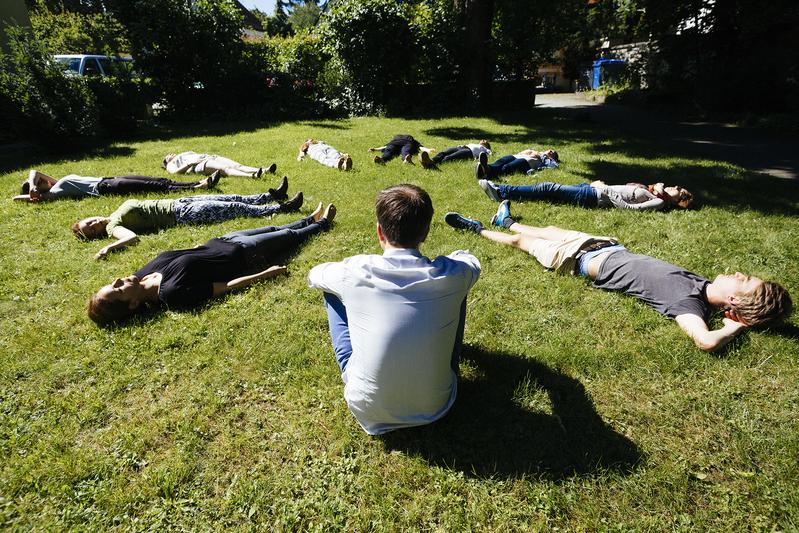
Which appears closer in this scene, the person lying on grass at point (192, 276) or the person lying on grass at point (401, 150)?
the person lying on grass at point (192, 276)

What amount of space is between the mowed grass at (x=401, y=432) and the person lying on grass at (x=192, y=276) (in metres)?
0.16

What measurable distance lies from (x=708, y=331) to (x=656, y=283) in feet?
2.18

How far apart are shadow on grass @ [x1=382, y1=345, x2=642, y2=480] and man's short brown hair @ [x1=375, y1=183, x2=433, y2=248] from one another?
1220mm

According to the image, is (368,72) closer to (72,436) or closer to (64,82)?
(64,82)

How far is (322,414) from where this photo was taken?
284 centimetres

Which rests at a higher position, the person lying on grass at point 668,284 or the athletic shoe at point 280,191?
the athletic shoe at point 280,191

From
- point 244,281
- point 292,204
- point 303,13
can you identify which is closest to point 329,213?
point 292,204

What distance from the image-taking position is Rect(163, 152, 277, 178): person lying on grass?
782 cm

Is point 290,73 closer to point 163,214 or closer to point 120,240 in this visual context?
point 163,214

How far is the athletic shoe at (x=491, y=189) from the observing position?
6.50m

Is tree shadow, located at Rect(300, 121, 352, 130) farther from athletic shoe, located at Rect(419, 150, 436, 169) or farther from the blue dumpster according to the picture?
the blue dumpster

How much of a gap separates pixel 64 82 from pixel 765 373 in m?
14.4

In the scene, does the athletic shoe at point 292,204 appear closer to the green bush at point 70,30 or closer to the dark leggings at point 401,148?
the dark leggings at point 401,148

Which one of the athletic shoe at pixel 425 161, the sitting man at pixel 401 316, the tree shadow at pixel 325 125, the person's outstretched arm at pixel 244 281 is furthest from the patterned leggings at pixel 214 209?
the tree shadow at pixel 325 125
